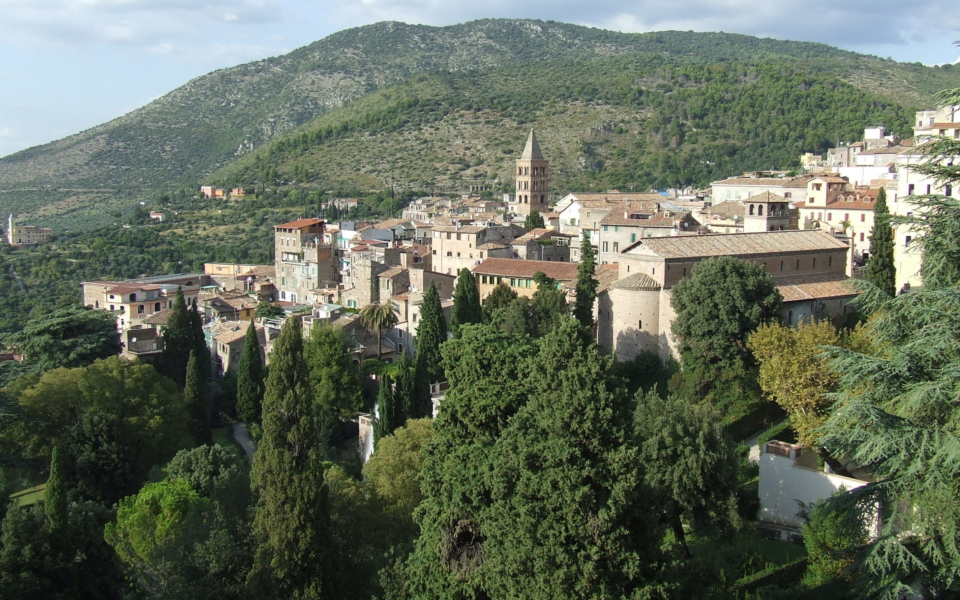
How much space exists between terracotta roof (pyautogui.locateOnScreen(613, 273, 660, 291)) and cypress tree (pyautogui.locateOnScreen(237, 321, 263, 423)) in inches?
610

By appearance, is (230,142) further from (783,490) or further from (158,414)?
(783,490)

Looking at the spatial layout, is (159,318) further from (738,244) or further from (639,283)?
(738,244)

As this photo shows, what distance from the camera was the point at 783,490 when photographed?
2270 cm

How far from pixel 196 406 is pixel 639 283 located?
18.1 m

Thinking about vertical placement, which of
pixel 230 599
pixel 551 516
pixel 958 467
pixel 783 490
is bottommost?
pixel 230 599

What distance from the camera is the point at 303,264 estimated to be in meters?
56.9

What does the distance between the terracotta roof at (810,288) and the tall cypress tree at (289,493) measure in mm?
19954

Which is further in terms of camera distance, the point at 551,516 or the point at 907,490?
the point at 551,516

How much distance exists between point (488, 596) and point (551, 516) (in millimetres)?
2765

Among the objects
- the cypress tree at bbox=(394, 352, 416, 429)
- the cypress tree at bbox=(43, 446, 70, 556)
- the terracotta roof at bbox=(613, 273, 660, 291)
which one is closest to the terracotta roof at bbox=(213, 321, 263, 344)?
the cypress tree at bbox=(394, 352, 416, 429)

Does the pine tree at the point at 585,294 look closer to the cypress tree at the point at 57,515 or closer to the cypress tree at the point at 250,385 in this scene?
the cypress tree at the point at 250,385

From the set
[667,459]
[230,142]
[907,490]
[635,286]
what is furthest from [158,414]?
[230,142]

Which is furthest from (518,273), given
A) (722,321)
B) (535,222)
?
(535,222)

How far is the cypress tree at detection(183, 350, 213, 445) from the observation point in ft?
120
